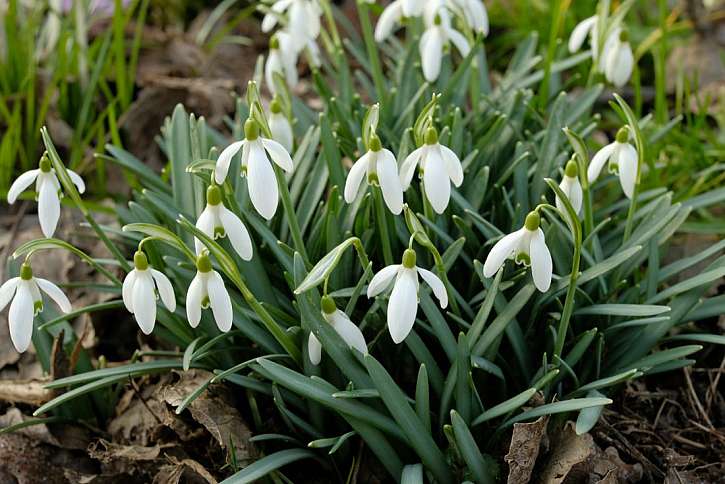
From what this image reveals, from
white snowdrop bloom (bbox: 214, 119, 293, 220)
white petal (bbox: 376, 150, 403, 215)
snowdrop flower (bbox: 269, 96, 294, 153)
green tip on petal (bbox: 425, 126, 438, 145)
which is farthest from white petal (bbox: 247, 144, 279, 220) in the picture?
snowdrop flower (bbox: 269, 96, 294, 153)

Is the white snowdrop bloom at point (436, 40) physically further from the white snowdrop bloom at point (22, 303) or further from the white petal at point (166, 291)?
the white snowdrop bloom at point (22, 303)

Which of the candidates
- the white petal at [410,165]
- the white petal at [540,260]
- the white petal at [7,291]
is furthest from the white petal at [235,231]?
the white petal at [540,260]

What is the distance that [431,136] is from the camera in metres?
1.74

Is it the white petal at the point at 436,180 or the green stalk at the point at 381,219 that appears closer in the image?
the white petal at the point at 436,180

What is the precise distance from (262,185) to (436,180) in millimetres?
341

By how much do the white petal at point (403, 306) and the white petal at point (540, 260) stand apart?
24cm

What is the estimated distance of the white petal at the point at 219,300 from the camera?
1680 mm

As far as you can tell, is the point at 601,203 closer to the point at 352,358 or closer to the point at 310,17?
the point at 310,17

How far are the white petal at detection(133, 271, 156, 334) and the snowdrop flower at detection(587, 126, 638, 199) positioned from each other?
1.02 m

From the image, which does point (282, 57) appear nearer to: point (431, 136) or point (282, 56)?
point (282, 56)

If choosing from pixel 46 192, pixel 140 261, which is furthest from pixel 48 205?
pixel 140 261

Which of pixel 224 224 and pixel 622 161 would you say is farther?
pixel 622 161

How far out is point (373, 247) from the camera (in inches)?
87.8

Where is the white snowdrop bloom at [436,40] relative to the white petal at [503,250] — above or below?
above
